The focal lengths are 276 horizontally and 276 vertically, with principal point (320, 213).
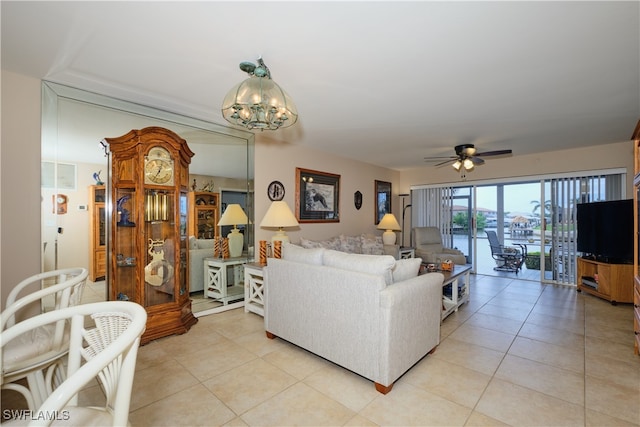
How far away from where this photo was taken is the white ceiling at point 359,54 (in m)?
1.61

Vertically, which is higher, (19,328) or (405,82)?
(405,82)

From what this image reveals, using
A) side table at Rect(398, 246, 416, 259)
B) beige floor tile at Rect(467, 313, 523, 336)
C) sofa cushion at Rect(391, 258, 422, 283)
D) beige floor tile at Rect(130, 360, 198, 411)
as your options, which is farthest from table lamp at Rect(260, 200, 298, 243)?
side table at Rect(398, 246, 416, 259)

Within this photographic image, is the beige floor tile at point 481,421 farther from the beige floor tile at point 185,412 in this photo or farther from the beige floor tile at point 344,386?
the beige floor tile at point 185,412

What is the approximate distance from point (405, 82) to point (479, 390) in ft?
8.23

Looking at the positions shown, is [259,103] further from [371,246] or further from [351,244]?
[371,246]

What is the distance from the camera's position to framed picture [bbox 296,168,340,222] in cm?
469

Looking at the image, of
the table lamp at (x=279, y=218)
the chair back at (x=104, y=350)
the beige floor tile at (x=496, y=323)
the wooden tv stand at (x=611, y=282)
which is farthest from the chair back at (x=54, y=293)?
the wooden tv stand at (x=611, y=282)

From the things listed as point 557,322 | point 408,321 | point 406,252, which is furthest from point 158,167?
point 557,322

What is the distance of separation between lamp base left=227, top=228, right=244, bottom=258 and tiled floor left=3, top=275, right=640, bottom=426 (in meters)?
0.99

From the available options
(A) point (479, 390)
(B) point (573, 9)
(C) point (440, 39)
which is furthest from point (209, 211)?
(B) point (573, 9)

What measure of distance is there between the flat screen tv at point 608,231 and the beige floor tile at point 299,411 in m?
4.57

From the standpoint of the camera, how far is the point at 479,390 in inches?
78.1

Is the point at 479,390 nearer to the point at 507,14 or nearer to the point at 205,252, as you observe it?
the point at 507,14

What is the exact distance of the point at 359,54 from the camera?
2025mm
